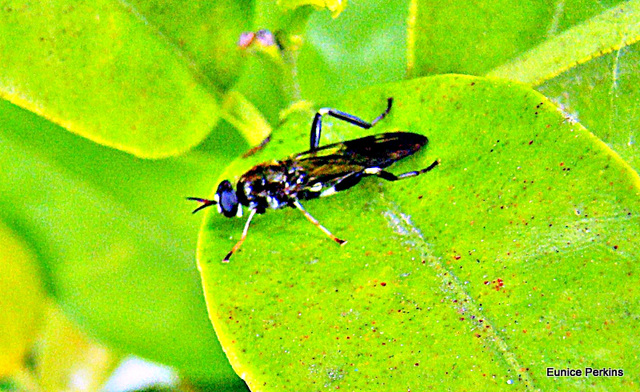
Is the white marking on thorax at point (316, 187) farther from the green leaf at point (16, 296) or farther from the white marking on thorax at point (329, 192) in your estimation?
the green leaf at point (16, 296)

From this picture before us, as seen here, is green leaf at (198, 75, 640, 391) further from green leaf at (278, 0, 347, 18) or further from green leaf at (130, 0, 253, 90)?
green leaf at (130, 0, 253, 90)

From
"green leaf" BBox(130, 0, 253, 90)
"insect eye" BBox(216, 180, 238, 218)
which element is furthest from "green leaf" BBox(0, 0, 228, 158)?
"insect eye" BBox(216, 180, 238, 218)

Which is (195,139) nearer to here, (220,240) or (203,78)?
(203,78)

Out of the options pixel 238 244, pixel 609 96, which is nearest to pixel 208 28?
pixel 238 244

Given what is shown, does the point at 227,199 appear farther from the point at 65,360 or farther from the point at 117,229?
the point at 65,360

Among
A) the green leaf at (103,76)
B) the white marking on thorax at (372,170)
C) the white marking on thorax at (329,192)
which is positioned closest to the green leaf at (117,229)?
the green leaf at (103,76)

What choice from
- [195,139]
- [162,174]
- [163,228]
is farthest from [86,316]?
[195,139]
